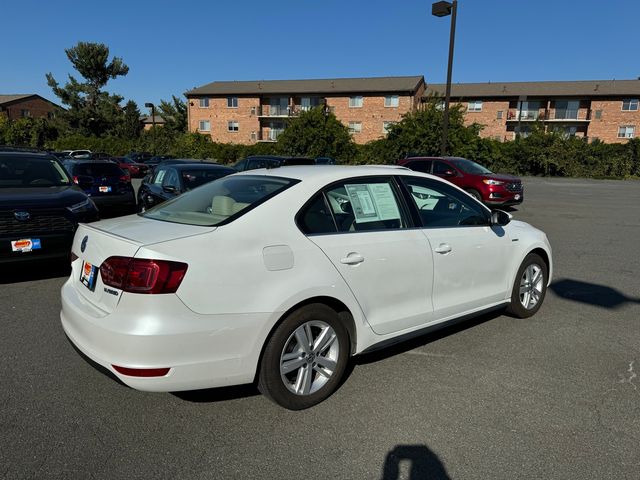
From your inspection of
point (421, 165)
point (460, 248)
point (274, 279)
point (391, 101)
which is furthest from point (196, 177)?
point (391, 101)

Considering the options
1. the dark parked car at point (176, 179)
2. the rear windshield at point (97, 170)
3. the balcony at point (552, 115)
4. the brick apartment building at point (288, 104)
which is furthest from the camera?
the brick apartment building at point (288, 104)

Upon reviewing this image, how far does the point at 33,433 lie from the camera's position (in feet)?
9.18

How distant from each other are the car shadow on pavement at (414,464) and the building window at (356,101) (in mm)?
50773

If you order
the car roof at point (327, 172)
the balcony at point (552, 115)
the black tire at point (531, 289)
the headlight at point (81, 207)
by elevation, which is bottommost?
the black tire at point (531, 289)

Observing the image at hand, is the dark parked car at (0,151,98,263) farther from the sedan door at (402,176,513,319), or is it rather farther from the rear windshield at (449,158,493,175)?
the rear windshield at (449,158,493,175)

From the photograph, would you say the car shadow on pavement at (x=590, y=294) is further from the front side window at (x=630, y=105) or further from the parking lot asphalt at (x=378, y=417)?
the front side window at (x=630, y=105)

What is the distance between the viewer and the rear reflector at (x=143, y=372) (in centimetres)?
259

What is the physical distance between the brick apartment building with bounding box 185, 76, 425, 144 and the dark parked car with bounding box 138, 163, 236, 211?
39.8 m

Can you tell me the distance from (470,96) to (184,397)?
53.7m

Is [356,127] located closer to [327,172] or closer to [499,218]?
[499,218]

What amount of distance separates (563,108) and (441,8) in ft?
132

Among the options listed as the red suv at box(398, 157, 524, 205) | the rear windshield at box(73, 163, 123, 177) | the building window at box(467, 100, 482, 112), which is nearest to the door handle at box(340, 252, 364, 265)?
the rear windshield at box(73, 163, 123, 177)

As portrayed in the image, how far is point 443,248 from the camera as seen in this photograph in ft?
12.6

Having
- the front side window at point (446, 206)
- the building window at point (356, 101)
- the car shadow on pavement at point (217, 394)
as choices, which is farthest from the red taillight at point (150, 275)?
the building window at point (356, 101)
